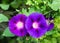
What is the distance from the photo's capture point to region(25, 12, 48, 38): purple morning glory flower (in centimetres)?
112

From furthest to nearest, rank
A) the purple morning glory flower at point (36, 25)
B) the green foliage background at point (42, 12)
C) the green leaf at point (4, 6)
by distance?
the green leaf at point (4, 6) → the green foliage background at point (42, 12) → the purple morning glory flower at point (36, 25)

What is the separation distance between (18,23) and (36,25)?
92mm

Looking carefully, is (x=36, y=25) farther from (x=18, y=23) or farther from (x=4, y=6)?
(x=4, y=6)

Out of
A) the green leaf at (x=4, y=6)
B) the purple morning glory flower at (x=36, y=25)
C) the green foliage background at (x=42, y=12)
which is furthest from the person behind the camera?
the green leaf at (x=4, y=6)

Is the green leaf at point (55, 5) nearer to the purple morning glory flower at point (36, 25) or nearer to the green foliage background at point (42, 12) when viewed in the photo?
the green foliage background at point (42, 12)

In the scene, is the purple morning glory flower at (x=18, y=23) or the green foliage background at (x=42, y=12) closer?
the purple morning glory flower at (x=18, y=23)

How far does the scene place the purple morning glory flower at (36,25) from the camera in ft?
3.68

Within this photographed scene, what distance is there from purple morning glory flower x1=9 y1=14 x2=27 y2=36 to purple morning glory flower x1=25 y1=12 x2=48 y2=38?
0.03 m

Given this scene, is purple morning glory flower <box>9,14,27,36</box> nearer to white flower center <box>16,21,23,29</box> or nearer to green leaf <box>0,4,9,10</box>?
white flower center <box>16,21,23,29</box>

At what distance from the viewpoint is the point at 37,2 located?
1.34 meters

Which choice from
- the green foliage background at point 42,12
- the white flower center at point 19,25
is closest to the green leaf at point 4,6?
the green foliage background at point 42,12

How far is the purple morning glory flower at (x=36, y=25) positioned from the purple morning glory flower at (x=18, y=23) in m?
0.03

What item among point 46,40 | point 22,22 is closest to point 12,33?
point 22,22

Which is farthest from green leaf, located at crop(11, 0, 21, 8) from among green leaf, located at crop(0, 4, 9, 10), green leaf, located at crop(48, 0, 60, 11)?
green leaf, located at crop(48, 0, 60, 11)
